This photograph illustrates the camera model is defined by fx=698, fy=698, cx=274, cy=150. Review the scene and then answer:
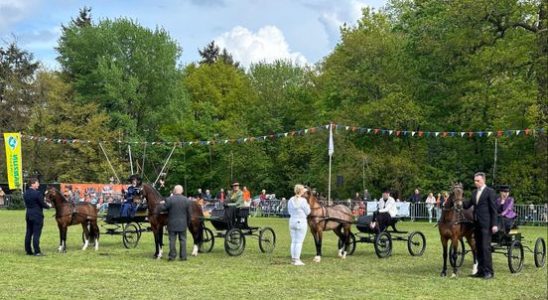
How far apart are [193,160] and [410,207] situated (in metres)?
26.5

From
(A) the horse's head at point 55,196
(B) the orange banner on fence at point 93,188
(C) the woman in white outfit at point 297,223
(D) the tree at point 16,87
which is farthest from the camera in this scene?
(D) the tree at point 16,87

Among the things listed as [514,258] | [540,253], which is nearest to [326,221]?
[514,258]

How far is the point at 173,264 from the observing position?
51.1 feet

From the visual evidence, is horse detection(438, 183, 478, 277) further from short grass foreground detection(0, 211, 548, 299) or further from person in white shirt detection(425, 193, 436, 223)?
person in white shirt detection(425, 193, 436, 223)

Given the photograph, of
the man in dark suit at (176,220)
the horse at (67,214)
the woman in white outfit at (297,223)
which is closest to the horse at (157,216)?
the man in dark suit at (176,220)

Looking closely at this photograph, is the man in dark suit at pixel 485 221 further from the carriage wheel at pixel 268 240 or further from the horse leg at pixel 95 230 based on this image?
the horse leg at pixel 95 230

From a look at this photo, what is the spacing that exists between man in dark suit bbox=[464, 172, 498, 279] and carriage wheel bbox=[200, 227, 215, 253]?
24.9 feet

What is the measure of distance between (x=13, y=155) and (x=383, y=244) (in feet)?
91.3

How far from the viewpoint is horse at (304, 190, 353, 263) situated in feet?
55.2

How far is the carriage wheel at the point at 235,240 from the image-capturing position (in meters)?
17.8

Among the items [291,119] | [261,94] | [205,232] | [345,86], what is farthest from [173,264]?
[261,94]

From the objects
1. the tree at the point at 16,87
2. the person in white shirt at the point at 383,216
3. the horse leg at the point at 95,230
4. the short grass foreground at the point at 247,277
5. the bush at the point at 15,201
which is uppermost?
the tree at the point at 16,87

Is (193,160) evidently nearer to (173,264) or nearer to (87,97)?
(87,97)

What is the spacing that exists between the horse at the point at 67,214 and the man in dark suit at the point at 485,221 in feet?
33.3
